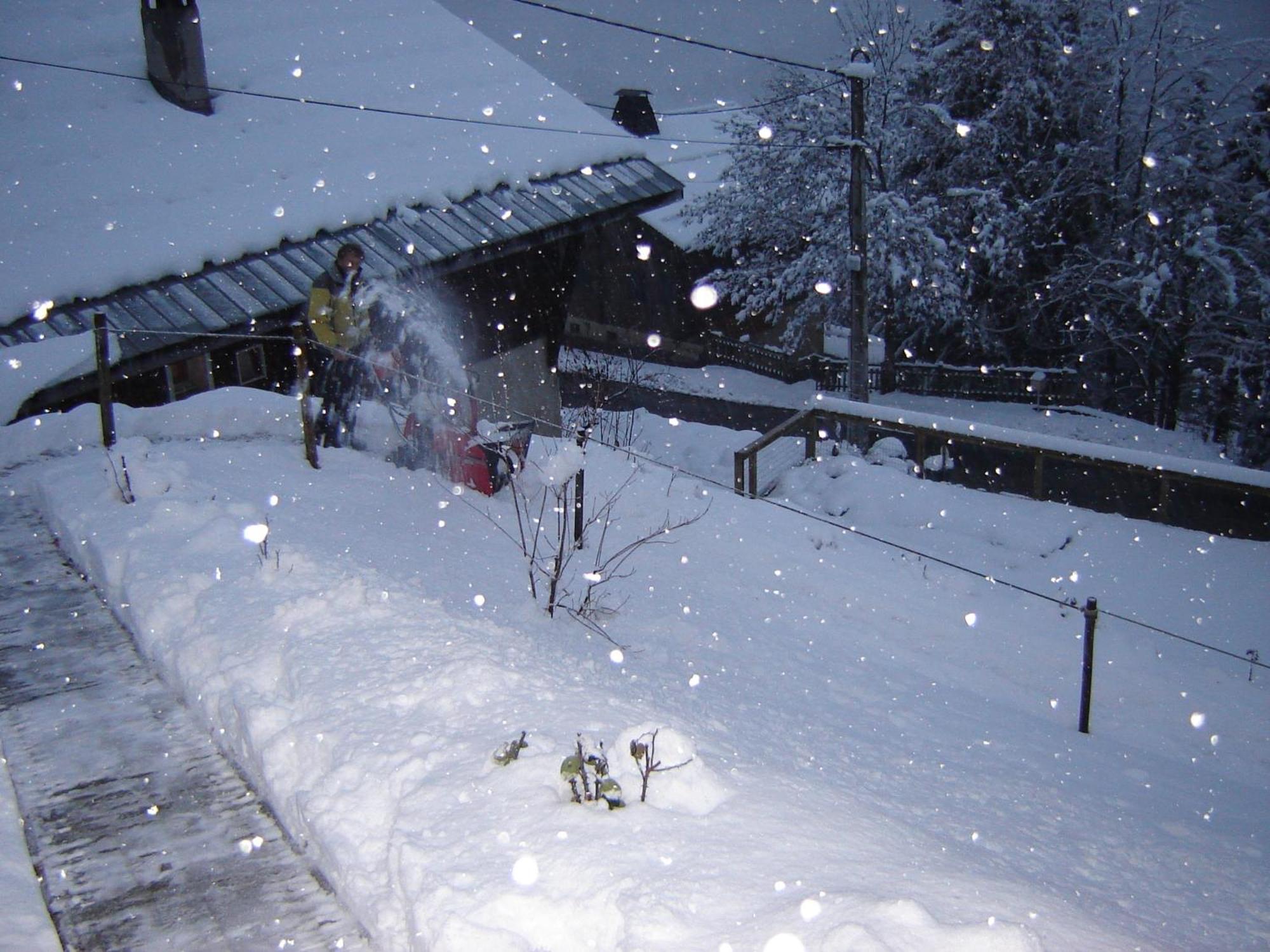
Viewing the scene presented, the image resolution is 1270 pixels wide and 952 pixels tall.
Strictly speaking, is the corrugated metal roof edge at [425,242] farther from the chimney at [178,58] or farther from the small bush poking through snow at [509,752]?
the small bush poking through snow at [509,752]

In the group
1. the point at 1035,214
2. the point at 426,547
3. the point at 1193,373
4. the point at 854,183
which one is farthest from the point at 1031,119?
the point at 426,547

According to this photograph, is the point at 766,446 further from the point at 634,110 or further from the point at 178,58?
the point at 634,110

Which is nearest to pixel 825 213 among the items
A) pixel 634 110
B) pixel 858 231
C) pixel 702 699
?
pixel 858 231

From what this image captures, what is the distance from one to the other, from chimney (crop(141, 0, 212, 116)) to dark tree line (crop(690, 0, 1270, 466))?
14.6 meters

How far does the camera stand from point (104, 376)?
8422 mm

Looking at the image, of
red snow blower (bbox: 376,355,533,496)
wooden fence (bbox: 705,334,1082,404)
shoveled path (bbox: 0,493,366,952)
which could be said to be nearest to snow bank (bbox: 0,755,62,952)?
shoveled path (bbox: 0,493,366,952)

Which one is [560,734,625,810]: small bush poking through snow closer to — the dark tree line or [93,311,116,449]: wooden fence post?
[93,311,116,449]: wooden fence post

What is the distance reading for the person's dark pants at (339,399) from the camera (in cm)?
955

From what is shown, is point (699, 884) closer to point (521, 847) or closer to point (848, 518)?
point (521, 847)

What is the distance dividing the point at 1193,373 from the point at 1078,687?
1968 cm

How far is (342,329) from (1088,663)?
7050mm

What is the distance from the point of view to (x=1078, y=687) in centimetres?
773

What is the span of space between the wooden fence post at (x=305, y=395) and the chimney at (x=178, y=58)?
6900mm

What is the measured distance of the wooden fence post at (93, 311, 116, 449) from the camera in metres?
8.36
